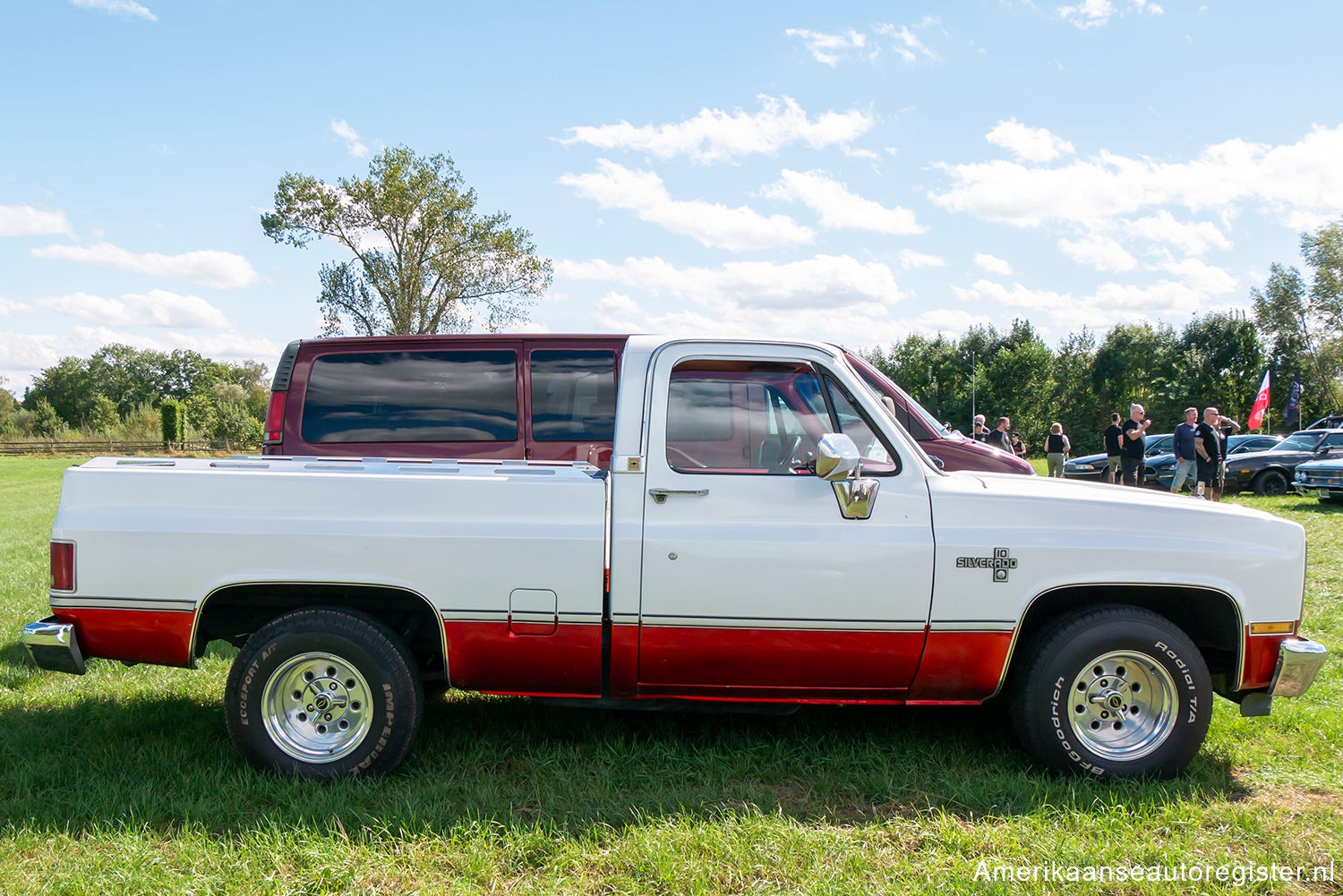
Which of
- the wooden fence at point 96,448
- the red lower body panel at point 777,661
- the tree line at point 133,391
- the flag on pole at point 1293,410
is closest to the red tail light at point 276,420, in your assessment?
the red lower body panel at point 777,661

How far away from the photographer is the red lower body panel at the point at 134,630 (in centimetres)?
388

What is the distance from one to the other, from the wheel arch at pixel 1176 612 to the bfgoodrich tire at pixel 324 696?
2.66 metres

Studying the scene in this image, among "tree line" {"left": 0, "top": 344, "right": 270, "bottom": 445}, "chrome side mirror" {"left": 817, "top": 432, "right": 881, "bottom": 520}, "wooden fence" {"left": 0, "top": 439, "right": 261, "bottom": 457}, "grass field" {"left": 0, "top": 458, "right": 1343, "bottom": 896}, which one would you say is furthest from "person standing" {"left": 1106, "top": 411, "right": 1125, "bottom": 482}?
"tree line" {"left": 0, "top": 344, "right": 270, "bottom": 445}

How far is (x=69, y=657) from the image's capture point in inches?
152

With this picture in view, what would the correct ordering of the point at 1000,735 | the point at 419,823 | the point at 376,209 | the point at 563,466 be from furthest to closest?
the point at 376,209
the point at 1000,735
the point at 563,466
the point at 419,823

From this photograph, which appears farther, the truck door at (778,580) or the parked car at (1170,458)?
the parked car at (1170,458)

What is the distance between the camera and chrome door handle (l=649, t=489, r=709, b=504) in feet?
12.4

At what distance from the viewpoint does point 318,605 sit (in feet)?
13.4

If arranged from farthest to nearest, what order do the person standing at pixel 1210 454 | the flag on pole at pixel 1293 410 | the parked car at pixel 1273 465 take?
the flag on pole at pixel 1293 410
the parked car at pixel 1273 465
the person standing at pixel 1210 454

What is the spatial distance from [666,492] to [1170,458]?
→ 2150 centimetres

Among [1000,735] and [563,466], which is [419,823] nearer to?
[563,466]

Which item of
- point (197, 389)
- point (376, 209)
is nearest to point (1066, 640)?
point (376, 209)

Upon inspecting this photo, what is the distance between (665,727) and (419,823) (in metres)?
1.47

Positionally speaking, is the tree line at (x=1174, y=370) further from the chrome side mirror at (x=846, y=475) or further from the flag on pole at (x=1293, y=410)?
the chrome side mirror at (x=846, y=475)
